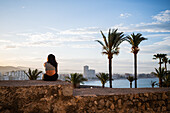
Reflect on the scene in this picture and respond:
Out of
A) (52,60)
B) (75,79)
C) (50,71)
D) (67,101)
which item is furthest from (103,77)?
(67,101)

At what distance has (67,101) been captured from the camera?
5.07 m

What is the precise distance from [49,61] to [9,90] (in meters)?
2.17

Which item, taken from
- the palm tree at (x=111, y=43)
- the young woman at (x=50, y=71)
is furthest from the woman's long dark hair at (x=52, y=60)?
the palm tree at (x=111, y=43)

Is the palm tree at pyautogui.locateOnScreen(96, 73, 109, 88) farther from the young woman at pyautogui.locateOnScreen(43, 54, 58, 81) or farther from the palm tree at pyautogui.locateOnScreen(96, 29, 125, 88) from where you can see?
the young woman at pyautogui.locateOnScreen(43, 54, 58, 81)

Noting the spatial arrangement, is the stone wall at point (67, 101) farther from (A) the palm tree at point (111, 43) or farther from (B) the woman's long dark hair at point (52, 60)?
(A) the palm tree at point (111, 43)

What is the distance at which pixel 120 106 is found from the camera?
215 inches

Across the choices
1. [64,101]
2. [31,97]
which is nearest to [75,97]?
[64,101]

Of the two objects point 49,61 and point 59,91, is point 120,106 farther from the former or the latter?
point 49,61

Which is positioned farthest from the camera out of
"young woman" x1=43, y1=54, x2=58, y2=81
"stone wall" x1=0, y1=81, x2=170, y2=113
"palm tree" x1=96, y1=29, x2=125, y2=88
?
"palm tree" x1=96, y1=29, x2=125, y2=88

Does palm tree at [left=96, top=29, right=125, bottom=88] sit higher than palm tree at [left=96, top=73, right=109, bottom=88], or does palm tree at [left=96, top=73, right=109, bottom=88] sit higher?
palm tree at [left=96, top=29, right=125, bottom=88]

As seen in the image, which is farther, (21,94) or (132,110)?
(132,110)

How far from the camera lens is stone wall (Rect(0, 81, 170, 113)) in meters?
4.69

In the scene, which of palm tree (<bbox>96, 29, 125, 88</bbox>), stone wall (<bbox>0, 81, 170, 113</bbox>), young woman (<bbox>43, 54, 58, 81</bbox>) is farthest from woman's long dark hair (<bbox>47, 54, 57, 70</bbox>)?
palm tree (<bbox>96, 29, 125, 88</bbox>)

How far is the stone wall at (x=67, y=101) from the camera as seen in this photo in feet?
15.4
